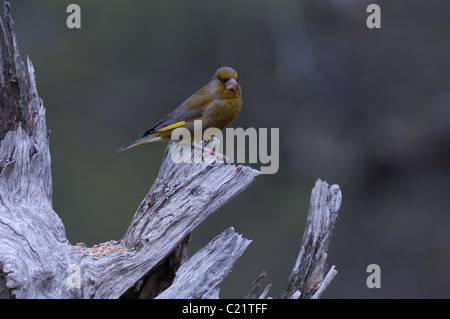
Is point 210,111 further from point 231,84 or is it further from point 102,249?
point 102,249

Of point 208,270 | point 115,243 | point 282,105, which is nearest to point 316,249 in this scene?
point 208,270

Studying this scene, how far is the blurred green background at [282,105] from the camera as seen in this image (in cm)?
958

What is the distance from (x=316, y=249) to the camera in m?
4.45

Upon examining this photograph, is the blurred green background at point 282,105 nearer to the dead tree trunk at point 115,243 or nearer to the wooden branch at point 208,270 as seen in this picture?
the dead tree trunk at point 115,243

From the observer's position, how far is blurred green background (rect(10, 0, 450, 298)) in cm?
958

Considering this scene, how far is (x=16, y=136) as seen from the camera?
15.4 ft

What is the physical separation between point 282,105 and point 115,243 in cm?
528

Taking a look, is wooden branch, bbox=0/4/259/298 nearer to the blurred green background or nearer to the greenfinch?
the greenfinch

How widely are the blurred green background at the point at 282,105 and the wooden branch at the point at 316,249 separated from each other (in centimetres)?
488

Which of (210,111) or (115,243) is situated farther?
(210,111)

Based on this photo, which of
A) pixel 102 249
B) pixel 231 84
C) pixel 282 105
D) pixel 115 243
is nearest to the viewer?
pixel 102 249

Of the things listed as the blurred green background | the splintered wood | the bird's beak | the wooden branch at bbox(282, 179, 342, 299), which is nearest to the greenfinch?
the bird's beak

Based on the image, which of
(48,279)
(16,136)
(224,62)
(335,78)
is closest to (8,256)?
(48,279)

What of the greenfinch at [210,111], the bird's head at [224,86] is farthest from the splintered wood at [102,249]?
the bird's head at [224,86]
